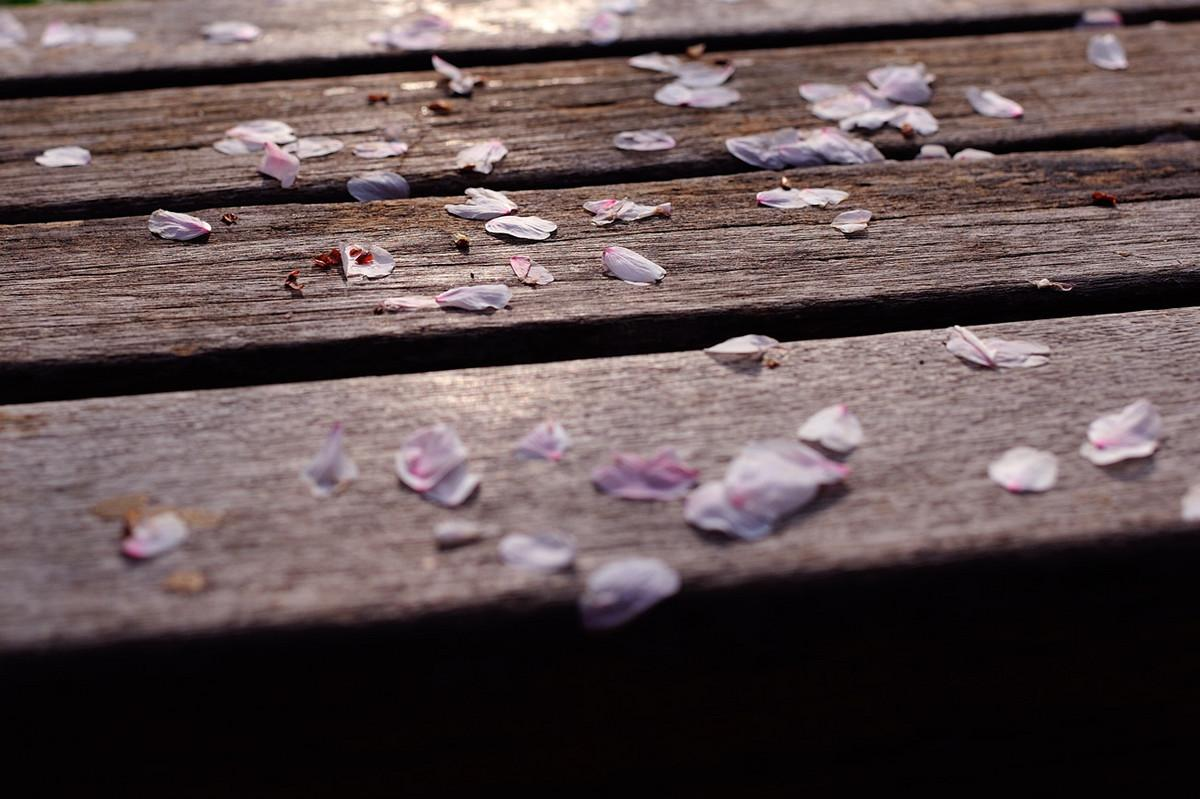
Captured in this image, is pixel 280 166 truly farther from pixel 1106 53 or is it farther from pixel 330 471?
pixel 1106 53

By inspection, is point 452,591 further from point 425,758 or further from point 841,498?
point 841,498

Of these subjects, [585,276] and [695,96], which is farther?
[695,96]

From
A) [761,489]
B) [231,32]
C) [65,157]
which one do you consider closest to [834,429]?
[761,489]

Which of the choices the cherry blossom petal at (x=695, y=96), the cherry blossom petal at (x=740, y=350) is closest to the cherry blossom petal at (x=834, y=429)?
the cherry blossom petal at (x=740, y=350)

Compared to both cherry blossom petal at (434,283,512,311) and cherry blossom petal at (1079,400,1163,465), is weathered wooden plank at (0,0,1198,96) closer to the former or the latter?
cherry blossom petal at (434,283,512,311)

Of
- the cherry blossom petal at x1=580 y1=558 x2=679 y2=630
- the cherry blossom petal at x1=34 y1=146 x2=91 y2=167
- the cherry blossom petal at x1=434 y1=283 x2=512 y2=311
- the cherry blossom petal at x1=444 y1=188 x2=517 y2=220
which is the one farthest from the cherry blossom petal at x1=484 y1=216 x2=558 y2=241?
the cherry blossom petal at x1=34 y1=146 x2=91 y2=167

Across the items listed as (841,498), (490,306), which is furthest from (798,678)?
(490,306)
